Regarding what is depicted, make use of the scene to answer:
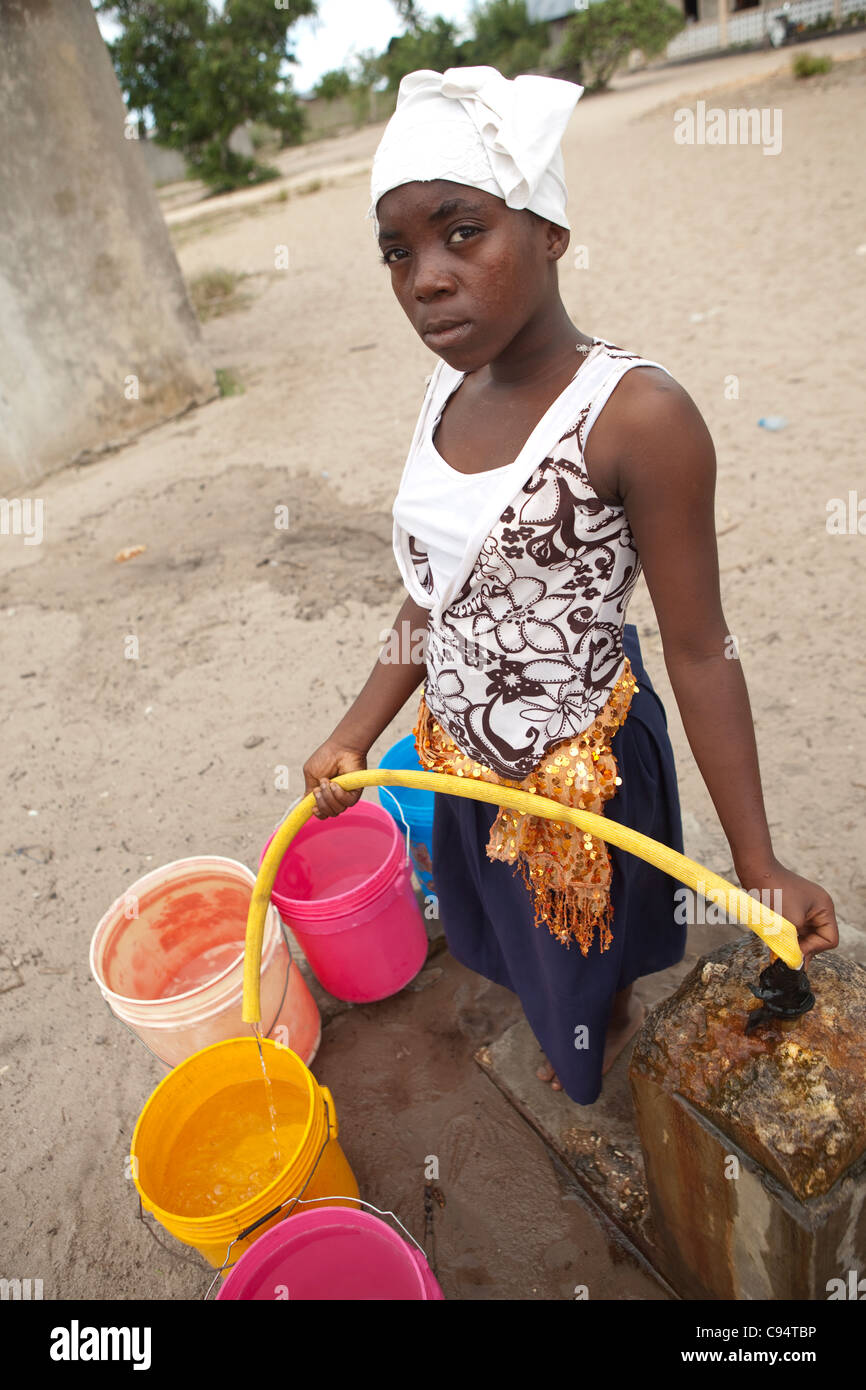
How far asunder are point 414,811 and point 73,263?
17.5ft

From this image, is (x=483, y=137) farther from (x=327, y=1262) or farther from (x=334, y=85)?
(x=334, y=85)

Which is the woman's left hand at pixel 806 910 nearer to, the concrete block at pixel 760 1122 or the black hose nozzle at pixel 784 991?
the black hose nozzle at pixel 784 991

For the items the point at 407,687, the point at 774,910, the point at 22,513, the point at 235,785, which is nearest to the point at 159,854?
the point at 235,785

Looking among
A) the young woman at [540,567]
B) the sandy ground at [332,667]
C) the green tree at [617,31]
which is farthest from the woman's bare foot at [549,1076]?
Answer: the green tree at [617,31]

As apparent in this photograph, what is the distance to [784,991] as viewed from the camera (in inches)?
46.6

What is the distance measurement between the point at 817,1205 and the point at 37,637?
4.23m

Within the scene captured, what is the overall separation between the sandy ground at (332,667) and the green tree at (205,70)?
17543 mm

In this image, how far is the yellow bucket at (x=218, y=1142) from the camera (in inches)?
59.6

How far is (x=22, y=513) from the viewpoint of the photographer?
5816 millimetres

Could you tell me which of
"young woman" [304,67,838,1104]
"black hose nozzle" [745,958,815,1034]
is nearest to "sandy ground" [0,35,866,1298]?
"young woman" [304,67,838,1104]

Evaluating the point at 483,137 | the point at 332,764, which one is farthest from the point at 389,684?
the point at 483,137

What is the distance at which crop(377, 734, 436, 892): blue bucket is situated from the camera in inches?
95.1

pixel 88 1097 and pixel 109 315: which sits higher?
pixel 109 315

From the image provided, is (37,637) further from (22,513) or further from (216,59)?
(216,59)
